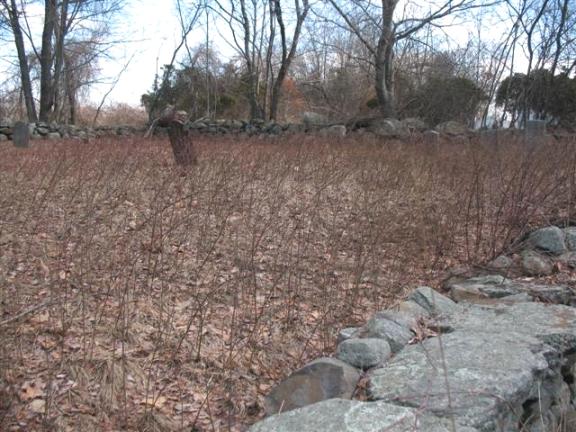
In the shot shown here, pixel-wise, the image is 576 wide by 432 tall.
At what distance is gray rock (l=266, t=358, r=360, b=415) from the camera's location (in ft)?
7.27

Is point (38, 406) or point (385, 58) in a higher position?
point (385, 58)

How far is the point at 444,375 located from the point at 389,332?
0.66m

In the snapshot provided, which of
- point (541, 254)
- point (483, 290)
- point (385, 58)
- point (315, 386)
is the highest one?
point (385, 58)

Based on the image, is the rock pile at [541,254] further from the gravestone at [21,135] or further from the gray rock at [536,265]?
the gravestone at [21,135]

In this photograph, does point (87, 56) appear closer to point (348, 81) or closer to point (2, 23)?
point (2, 23)

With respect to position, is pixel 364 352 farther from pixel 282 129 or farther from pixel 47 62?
pixel 47 62

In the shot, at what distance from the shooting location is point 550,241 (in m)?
4.02

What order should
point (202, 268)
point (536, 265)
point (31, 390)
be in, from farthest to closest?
point (536, 265)
point (202, 268)
point (31, 390)

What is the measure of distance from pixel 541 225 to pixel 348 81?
18.3m

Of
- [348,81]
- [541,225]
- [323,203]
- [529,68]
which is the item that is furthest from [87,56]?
[541,225]

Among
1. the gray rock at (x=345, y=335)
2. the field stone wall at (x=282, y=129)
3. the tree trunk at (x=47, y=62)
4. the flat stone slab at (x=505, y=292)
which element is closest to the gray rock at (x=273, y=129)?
the field stone wall at (x=282, y=129)

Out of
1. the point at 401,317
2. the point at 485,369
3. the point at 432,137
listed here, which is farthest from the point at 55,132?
the point at 485,369

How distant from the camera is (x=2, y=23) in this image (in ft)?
54.1

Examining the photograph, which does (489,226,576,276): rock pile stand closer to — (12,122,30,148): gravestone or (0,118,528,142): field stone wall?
(0,118,528,142): field stone wall
